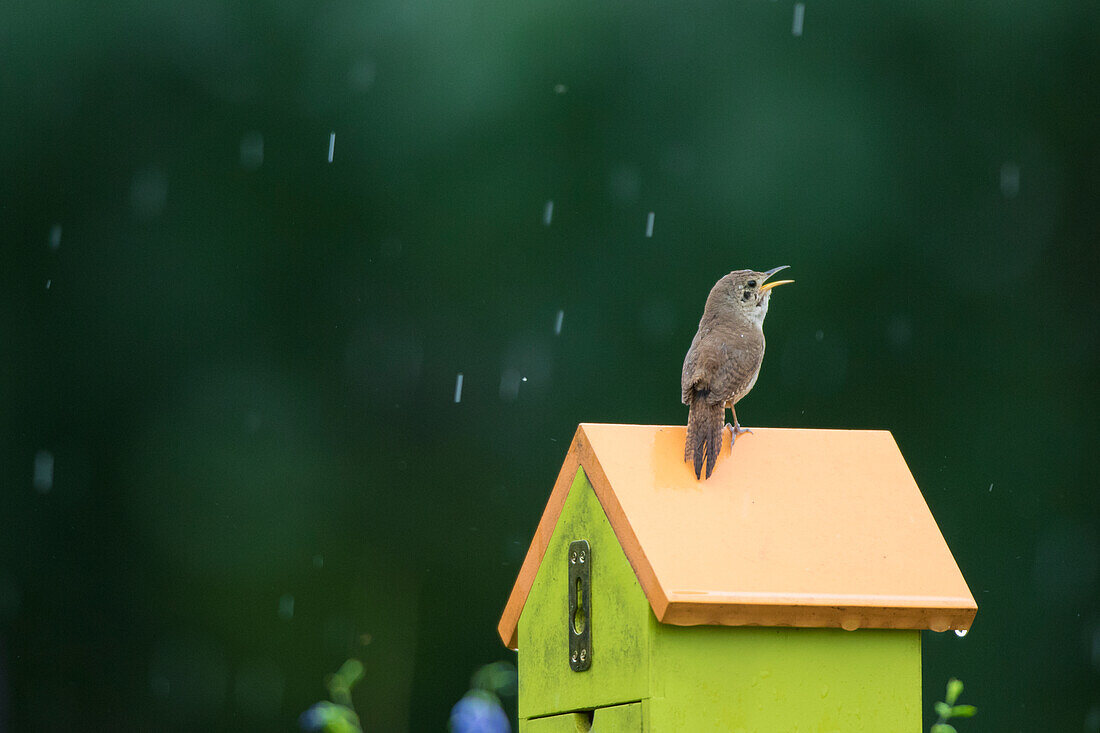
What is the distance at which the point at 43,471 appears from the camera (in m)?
7.33

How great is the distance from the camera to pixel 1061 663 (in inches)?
288

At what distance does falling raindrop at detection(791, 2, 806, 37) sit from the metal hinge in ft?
18.4

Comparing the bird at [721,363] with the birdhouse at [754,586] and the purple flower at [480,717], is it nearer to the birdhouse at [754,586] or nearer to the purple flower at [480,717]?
the birdhouse at [754,586]

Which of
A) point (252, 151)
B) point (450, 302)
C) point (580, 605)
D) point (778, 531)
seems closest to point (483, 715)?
point (580, 605)

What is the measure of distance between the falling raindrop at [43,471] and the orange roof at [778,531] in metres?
4.66

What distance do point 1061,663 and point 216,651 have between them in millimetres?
3611

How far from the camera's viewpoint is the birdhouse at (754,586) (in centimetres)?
284

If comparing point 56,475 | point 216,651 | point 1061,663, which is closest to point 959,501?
point 1061,663

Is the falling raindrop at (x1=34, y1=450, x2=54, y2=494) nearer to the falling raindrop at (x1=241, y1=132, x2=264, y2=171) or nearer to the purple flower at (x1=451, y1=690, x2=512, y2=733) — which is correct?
the falling raindrop at (x1=241, y1=132, x2=264, y2=171)

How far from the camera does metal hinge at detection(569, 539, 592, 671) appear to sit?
3135 mm

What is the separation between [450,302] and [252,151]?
1.17 m

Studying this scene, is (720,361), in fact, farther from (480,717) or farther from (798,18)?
(798,18)

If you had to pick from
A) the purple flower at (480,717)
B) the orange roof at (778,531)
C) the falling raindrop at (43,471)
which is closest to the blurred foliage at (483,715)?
the purple flower at (480,717)

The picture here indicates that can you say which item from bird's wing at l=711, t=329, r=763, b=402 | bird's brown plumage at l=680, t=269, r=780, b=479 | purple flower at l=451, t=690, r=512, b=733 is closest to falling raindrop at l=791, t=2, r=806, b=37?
bird's brown plumage at l=680, t=269, r=780, b=479
